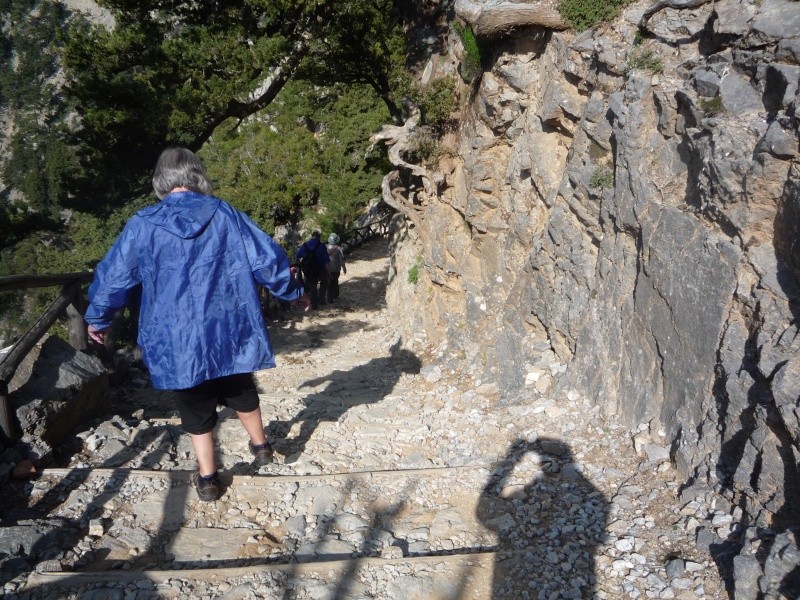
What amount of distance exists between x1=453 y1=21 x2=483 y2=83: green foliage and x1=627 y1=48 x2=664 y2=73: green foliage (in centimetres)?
261

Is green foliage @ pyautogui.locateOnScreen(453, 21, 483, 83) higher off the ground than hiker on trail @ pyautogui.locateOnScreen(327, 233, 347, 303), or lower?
higher

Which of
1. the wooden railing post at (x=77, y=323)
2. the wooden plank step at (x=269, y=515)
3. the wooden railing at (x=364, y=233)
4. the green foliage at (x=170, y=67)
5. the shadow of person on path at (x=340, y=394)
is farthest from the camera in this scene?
the wooden railing at (x=364, y=233)

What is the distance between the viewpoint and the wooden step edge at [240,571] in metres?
2.48

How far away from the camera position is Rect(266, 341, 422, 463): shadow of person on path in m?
4.43

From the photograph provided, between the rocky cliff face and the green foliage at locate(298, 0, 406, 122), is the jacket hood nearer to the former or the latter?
the rocky cliff face

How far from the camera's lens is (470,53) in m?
6.93

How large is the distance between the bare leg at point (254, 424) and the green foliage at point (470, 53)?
4875 mm

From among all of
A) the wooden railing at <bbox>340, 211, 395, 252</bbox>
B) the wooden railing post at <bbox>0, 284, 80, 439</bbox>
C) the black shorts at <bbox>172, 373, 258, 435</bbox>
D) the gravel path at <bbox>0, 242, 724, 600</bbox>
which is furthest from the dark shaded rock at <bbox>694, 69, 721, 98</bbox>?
the wooden railing at <bbox>340, 211, 395, 252</bbox>

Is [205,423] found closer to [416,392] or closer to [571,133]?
[416,392]

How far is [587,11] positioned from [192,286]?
4.14 metres

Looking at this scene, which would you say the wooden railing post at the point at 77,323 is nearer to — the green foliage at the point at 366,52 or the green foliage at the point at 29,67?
the green foliage at the point at 366,52

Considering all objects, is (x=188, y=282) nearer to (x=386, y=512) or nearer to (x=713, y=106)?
(x=386, y=512)

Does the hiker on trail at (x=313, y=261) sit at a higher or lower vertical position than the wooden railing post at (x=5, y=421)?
lower

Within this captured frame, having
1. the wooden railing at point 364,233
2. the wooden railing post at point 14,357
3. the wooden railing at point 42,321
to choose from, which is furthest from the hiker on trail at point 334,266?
the wooden railing post at point 14,357
